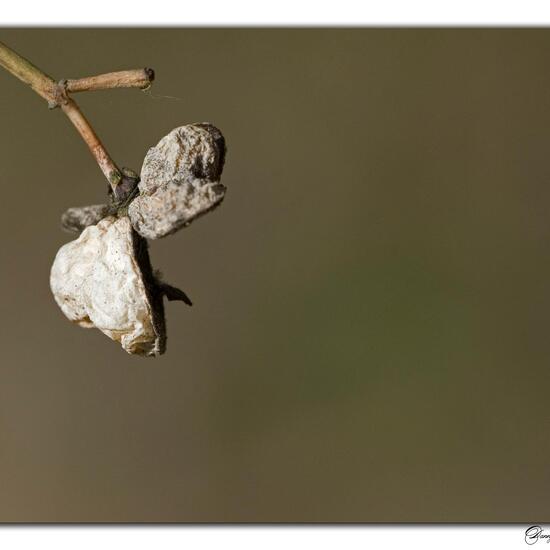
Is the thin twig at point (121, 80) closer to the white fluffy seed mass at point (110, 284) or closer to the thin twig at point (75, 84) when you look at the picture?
the thin twig at point (75, 84)

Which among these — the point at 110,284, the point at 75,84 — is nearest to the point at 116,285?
the point at 110,284

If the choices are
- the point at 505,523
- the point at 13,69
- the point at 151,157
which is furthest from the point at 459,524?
the point at 13,69

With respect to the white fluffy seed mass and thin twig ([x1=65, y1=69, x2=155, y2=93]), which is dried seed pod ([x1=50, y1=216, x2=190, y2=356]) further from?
thin twig ([x1=65, y1=69, x2=155, y2=93])

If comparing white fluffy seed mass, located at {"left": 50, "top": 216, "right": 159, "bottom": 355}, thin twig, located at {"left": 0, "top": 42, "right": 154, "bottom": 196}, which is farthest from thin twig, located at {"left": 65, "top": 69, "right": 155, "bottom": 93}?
white fluffy seed mass, located at {"left": 50, "top": 216, "right": 159, "bottom": 355}

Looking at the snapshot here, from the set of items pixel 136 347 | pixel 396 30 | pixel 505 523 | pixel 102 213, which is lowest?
pixel 505 523

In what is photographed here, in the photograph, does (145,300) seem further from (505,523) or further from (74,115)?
(505,523)

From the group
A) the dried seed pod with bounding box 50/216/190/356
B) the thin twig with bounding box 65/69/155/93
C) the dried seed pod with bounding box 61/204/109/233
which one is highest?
the thin twig with bounding box 65/69/155/93

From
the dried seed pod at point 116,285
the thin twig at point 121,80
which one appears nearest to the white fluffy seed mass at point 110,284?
the dried seed pod at point 116,285
